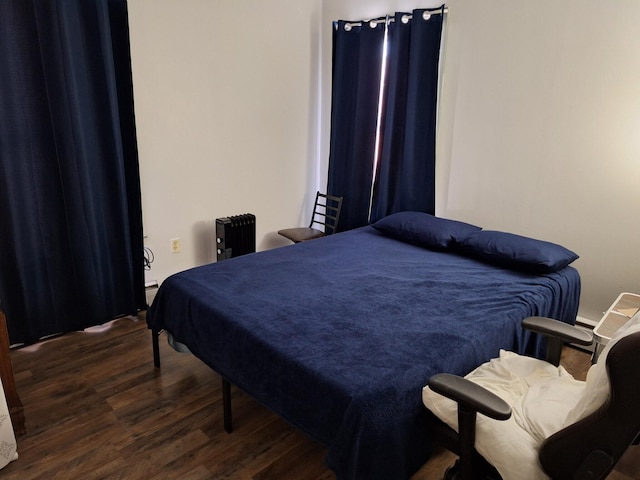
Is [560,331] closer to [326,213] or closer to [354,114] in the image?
[354,114]

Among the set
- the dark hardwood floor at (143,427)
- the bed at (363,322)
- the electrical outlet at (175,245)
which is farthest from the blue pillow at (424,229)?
the electrical outlet at (175,245)

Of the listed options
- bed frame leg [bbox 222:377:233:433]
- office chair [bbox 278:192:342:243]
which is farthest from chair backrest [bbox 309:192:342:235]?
bed frame leg [bbox 222:377:233:433]

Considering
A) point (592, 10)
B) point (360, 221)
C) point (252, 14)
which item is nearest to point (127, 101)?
point (252, 14)

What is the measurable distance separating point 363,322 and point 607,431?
994 mm

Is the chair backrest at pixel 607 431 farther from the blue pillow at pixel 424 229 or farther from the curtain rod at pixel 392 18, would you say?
the curtain rod at pixel 392 18

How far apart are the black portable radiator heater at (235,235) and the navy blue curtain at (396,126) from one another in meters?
0.94

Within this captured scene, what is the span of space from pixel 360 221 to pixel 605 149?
1.98 meters

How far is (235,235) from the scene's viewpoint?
3.64 meters

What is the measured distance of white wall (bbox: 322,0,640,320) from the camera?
2598 mm

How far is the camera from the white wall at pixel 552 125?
8.52 feet

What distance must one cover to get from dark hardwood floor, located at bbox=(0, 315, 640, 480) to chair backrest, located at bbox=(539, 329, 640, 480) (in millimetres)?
744

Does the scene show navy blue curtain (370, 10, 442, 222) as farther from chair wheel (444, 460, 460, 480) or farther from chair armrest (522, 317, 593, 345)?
chair wheel (444, 460, 460, 480)

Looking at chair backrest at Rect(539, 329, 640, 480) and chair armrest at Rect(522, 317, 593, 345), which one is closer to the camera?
chair backrest at Rect(539, 329, 640, 480)

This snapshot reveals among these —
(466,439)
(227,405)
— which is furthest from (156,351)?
(466,439)
